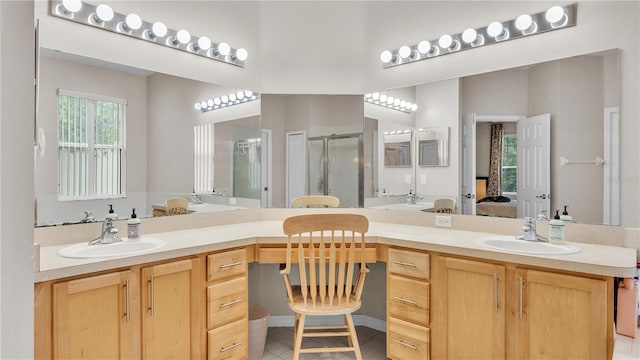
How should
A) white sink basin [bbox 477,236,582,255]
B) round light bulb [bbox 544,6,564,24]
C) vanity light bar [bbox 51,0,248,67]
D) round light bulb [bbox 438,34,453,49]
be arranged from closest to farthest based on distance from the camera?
white sink basin [bbox 477,236,582,255] < vanity light bar [bbox 51,0,248,67] < round light bulb [bbox 544,6,564,24] < round light bulb [bbox 438,34,453,49]

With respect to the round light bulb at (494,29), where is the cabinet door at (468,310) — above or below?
below

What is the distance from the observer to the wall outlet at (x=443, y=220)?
7.95ft

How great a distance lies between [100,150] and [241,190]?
0.97 metres

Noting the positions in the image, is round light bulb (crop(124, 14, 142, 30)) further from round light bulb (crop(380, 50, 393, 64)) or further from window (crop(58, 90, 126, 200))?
round light bulb (crop(380, 50, 393, 64))

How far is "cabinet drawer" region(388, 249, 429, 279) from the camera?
198 cm

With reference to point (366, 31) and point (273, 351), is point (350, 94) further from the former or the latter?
point (273, 351)

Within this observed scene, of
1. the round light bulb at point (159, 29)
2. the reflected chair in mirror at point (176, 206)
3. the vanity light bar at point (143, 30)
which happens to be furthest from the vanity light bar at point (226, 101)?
the reflected chair in mirror at point (176, 206)

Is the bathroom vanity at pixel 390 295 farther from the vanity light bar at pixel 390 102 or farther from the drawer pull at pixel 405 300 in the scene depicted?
the vanity light bar at pixel 390 102

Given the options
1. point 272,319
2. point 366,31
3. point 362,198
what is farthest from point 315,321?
point 366,31

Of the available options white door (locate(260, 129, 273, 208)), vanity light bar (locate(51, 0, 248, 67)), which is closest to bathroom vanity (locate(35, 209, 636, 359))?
white door (locate(260, 129, 273, 208))

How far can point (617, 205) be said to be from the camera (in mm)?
1871

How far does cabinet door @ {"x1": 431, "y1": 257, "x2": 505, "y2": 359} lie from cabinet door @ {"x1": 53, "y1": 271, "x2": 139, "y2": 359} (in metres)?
1.49

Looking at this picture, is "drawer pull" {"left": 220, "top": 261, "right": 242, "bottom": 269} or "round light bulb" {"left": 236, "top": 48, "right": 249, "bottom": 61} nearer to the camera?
"drawer pull" {"left": 220, "top": 261, "right": 242, "bottom": 269}

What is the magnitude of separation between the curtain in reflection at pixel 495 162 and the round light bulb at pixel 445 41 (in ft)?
2.08
